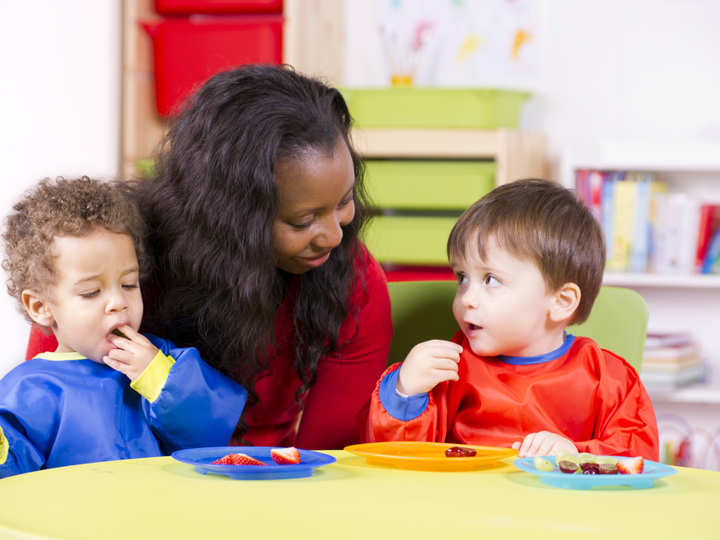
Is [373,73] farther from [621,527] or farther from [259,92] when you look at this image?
[621,527]

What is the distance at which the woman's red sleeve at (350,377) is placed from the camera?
1261 millimetres

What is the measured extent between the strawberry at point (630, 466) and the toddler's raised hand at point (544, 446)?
0.41 ft

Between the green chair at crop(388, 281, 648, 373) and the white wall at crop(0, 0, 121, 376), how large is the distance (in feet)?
5.28

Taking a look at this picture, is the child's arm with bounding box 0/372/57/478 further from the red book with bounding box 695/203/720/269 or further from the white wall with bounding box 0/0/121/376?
the red book with bounding box 695/203/720/269

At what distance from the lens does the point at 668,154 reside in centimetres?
248

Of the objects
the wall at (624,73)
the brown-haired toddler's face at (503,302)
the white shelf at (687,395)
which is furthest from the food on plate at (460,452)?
the wall at (624,73)

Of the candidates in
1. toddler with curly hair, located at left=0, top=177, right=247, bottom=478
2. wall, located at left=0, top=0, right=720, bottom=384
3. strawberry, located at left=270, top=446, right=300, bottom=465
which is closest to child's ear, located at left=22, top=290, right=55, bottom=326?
toddler with curly hair, located at left=0, top=177, right=247, bottom=478

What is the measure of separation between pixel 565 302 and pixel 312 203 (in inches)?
14.8

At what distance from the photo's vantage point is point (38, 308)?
1018 millimetres

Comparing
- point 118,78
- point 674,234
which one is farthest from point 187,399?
point 118,78

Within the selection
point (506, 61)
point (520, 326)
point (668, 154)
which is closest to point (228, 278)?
point (520, 326)

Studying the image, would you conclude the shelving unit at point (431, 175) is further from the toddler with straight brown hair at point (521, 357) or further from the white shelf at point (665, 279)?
the toddler with straight brown hair at point (521, 357)

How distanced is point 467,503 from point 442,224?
6.07ft

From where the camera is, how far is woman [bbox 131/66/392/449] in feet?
3.34
